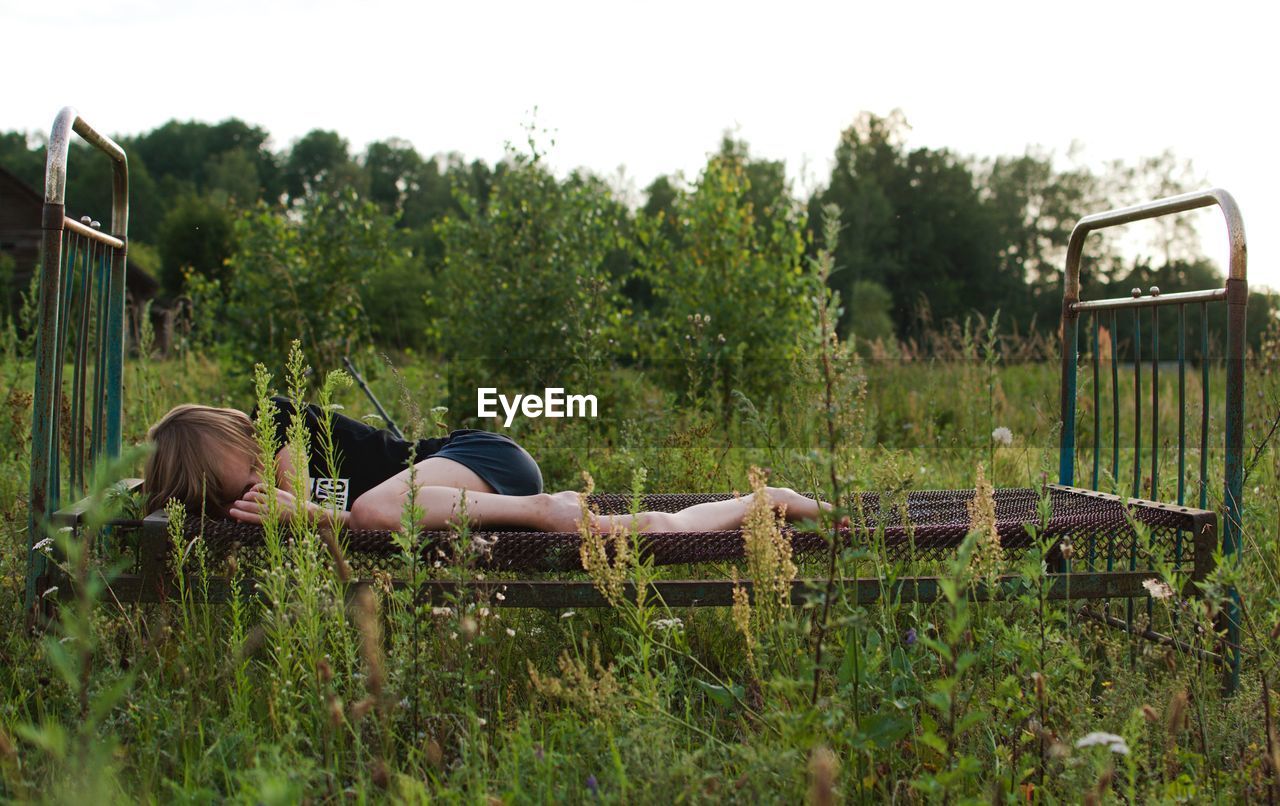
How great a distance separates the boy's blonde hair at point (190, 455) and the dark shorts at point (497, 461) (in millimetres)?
713

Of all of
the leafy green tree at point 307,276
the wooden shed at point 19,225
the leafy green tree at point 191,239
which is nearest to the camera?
the leafy green tree at point 307,276

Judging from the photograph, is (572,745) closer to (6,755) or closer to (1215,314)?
(6,755)

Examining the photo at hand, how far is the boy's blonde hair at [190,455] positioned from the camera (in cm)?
311

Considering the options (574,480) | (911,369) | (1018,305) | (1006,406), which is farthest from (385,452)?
(1018,305)

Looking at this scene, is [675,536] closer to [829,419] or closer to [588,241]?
[829,419]

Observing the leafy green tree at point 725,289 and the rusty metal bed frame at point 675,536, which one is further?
the leafy green tree at point 725,289

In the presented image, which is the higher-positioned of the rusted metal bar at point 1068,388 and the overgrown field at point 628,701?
the rusted metal bar at point 1068,388

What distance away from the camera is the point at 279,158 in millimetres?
56031

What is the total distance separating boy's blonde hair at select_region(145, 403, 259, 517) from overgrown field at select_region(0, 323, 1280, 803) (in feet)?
0.97

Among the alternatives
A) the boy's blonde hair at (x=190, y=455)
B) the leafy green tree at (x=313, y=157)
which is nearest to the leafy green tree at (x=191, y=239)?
the leafy green tree at (x=313, y=157)

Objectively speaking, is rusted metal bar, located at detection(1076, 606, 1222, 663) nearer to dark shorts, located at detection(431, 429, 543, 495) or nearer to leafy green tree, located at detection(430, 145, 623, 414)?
dark shorts, located at detection(431, 429, 543, 495)

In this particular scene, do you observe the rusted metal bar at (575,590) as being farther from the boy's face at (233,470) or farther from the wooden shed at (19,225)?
the wooden shed at (19,225)

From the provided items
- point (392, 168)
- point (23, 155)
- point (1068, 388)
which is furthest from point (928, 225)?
point (1068, 388)

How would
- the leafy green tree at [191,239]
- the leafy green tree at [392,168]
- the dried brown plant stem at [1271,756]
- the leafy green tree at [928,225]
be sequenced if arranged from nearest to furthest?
the dried brown plant stem at [1271,756] → the leafy green tree at [191,239] → the leafy green tree at [928,225] → the leafy green tree at [392,168]
